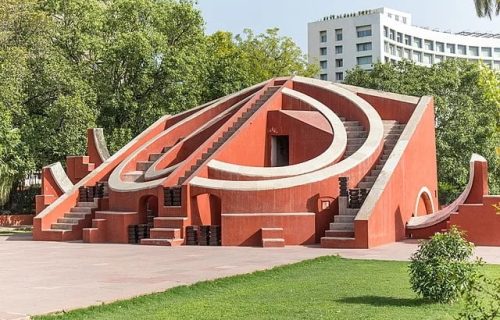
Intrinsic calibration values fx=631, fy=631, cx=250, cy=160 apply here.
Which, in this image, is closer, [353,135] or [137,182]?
[137,182]

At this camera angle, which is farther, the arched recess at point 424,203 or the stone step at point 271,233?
the arched recess at point 424,203

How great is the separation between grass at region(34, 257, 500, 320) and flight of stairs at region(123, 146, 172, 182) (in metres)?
A: 9.53

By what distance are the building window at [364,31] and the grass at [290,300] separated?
6090 cm

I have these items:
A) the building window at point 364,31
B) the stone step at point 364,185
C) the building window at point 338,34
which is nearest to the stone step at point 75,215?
the stone step at point 364,185

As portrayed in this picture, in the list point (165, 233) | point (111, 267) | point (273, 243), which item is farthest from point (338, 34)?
point (111, 267)

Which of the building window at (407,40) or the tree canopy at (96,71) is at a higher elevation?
the building window at (407,40)

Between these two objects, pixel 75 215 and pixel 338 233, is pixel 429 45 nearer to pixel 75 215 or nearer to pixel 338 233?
pixel 75 215

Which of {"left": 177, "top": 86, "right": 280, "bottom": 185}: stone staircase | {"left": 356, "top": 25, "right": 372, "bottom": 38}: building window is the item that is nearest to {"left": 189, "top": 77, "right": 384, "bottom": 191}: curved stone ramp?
{"left": 177, "top": 86, "right": 280, "bottom": 185}: stone staircase

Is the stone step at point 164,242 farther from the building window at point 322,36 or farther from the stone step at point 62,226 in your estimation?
the building window at point 322,36

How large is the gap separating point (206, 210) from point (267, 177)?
6.35 feet

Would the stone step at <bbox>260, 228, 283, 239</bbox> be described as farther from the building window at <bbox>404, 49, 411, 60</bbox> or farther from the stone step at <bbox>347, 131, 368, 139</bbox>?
the building window at <bbox>404, 49, 411, 60</bbox>

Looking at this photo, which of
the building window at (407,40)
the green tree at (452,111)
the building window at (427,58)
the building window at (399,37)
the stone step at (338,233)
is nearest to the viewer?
the stone step at (338,233)

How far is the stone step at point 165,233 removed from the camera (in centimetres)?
1527

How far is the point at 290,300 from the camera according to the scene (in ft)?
23.8
